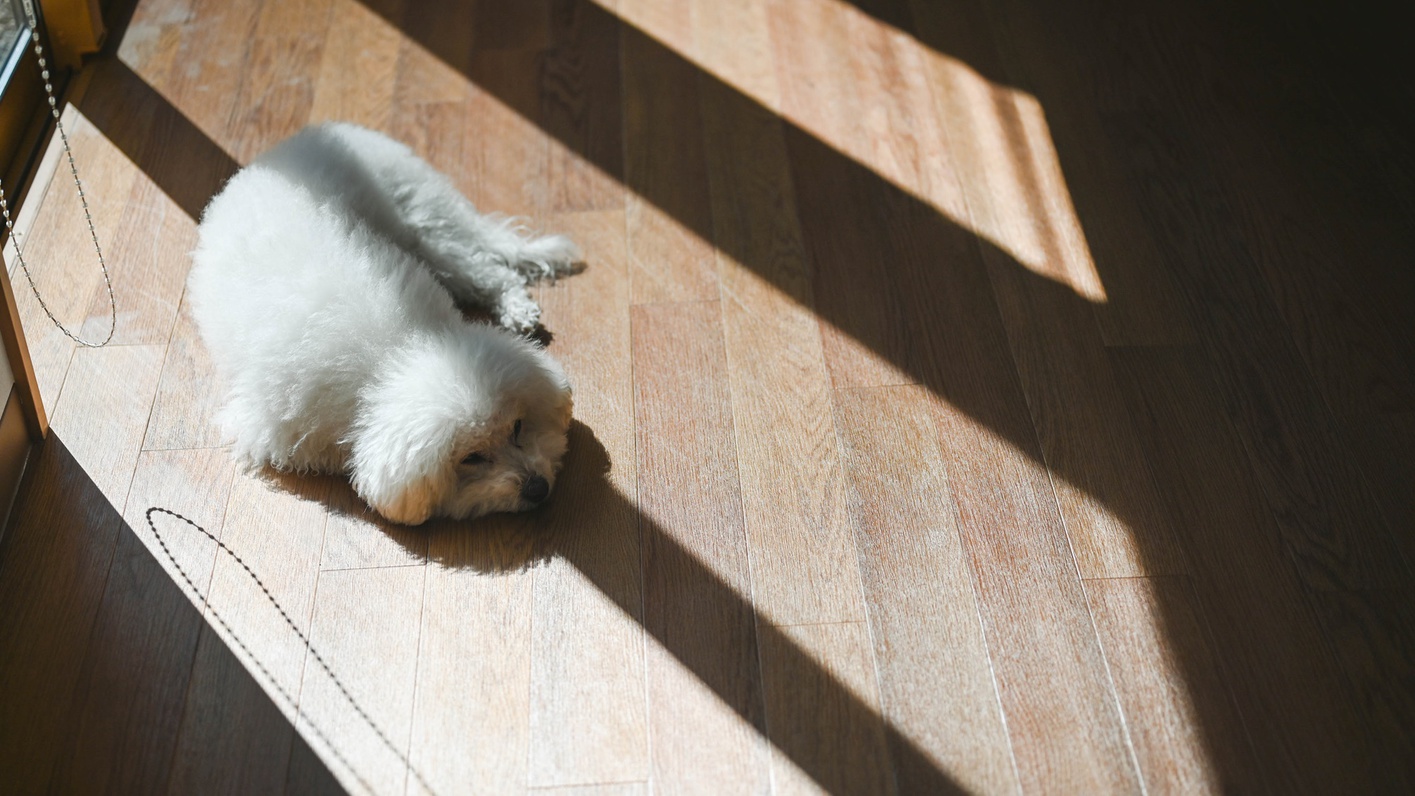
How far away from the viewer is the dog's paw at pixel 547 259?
2.14m

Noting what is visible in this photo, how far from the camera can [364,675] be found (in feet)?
5.12

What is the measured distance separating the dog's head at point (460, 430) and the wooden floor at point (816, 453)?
0.09m

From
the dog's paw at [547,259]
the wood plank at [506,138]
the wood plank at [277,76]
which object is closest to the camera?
the dog's paw at [547,259]

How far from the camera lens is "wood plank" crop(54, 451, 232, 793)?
146 centimetres

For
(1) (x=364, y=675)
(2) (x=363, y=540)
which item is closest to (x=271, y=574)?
(2) (x=363, y=540)

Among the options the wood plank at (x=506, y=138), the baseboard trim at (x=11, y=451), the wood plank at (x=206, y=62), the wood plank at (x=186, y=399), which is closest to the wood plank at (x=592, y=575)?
the wood plank at (x=506, y=138)

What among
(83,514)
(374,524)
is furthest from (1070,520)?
(83,514)

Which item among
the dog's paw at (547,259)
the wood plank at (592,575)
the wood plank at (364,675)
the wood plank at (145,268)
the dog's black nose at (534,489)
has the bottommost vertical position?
the wood plank at (145,268)

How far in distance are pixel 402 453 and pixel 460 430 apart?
9 cm

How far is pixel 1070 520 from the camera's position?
1728 mm

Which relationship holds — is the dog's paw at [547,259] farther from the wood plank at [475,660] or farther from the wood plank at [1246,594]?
the wood plank at [1246,594]

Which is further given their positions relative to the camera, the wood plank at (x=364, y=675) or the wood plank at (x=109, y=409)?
the wood plank at (x=109, y=409)

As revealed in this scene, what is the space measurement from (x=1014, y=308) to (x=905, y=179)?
0.44m

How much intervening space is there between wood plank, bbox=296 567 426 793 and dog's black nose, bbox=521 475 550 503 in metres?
0.20
